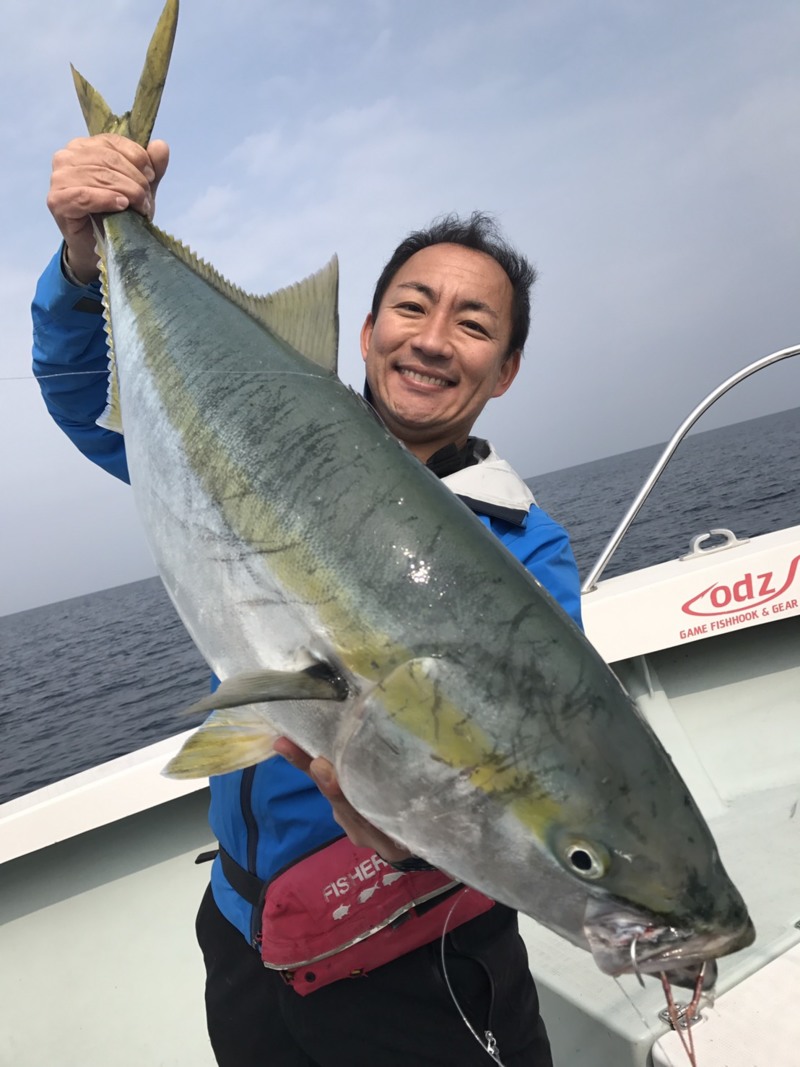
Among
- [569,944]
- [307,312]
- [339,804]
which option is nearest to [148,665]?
[569,944]

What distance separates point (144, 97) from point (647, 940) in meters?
2.62

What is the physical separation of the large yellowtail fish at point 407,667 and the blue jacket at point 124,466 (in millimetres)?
574

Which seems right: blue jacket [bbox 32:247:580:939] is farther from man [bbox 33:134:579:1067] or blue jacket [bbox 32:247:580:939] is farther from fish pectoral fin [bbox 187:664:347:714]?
fish pectoral fin [bbox 187:664:347:714]

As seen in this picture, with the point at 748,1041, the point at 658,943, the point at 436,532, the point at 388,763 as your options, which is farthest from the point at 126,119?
the point at 748,1041

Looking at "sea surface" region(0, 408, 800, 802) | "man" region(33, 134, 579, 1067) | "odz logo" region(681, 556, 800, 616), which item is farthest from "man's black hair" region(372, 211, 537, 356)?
"sea surface" region(0, 408, 800, 802)

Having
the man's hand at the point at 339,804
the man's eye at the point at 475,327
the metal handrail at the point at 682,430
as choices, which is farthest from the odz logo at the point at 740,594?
the man's hand at the point at 339,804

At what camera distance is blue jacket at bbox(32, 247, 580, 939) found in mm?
2113

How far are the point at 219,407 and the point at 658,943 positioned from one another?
1.43 m

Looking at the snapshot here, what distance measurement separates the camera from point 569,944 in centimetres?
374

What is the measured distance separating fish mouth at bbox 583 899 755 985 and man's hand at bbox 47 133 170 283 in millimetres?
2201

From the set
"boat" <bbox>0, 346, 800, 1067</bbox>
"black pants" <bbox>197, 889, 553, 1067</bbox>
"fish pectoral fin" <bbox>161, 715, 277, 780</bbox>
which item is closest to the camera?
"fish pectoral fin" <bbox>161, 715, 277, 780</bbox>

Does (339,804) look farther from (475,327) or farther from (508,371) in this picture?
(508,371)

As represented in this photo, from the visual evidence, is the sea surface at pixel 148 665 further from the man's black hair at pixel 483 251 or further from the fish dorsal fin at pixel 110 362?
the fish dorsal fin at pixel 110 362

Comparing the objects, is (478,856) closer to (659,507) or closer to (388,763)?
(388,763)
